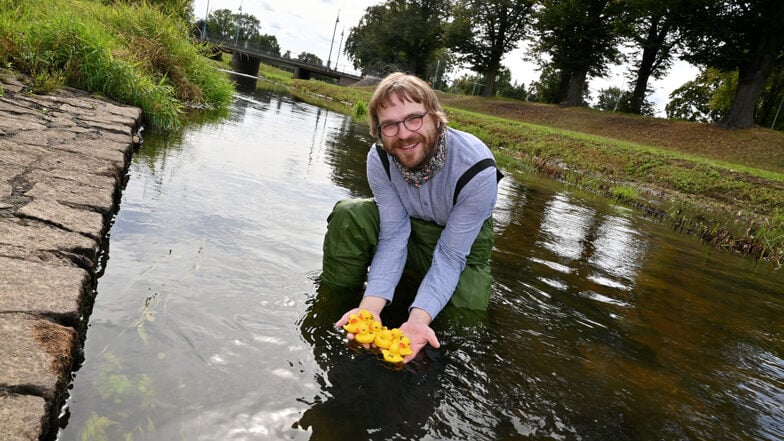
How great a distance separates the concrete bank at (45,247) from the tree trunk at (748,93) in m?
20.8

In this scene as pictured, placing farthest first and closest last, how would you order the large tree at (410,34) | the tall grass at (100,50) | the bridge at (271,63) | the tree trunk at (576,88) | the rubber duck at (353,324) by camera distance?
the bridge at (271,63), the large tree at (410,34), the tree trunk at (576,88), the tall grass at (100,50), the rubber duck at (353,324)

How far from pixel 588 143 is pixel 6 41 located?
43.7 ft

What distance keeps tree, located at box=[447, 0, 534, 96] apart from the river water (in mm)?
32875

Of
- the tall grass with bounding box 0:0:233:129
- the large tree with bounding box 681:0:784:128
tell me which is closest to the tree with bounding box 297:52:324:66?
the large tree with bounding box 681:0:784:128

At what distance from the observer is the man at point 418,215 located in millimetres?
2270

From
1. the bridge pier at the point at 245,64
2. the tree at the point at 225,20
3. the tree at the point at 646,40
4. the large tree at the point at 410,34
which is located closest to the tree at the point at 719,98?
the tree at the point at 646,40

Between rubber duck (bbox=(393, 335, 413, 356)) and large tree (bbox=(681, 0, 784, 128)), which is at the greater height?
large tree (bbox=(681, 0, 784, 128))

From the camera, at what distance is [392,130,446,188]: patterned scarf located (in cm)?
242

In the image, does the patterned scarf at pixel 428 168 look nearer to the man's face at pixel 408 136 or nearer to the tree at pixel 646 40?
the man's face at pixel 408 136

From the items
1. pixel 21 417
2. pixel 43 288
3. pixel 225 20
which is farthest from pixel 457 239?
pixel 225 20

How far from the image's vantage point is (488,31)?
36719mm

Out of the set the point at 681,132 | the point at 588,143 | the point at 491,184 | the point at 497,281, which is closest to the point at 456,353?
the point at 491,184

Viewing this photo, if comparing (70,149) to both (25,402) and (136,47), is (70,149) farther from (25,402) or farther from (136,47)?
(136,47)

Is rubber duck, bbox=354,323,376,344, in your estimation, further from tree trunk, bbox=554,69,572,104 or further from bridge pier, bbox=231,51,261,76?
bridge pier, bbox=231,51,261,76
